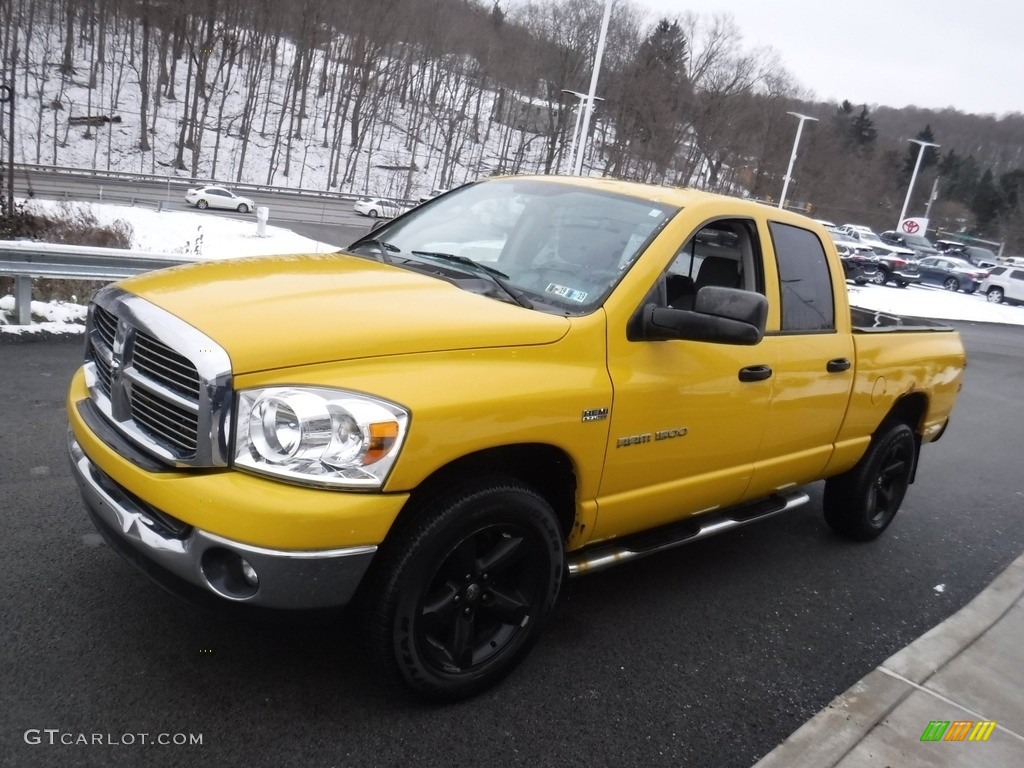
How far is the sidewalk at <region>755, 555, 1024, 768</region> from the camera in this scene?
10.2 feet

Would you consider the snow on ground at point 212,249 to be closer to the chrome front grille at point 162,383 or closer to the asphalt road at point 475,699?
the asphalt road at point 475,699

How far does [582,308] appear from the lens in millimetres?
3217

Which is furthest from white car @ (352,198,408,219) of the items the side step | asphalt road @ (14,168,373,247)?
the side step

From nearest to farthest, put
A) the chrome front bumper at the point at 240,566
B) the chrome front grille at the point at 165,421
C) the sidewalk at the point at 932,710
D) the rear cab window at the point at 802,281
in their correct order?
the chrome front bumper at the point at 240,566, the chrome front grille at the point at 165,421, the sidewalk at the point at 932,710, the rear cab window at the point at 802,281

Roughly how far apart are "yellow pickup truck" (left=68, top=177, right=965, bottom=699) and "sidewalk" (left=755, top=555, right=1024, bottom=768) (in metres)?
0.93

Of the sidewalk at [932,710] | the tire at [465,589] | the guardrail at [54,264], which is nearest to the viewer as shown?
the tire at [465,589]

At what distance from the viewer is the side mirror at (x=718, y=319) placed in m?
3.15

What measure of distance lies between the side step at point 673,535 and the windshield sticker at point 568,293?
3.49ft

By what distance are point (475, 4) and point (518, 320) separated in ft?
267

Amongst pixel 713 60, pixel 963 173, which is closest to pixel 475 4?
pixel 713 60

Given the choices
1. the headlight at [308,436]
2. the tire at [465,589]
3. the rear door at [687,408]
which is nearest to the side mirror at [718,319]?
the rear door at [687,408]

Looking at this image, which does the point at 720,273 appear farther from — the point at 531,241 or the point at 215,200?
the point at 215,200

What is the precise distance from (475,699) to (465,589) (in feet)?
1.61

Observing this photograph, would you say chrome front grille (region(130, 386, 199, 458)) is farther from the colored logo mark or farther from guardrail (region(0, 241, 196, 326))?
guardrail (region(0, 241, 196, 326))
